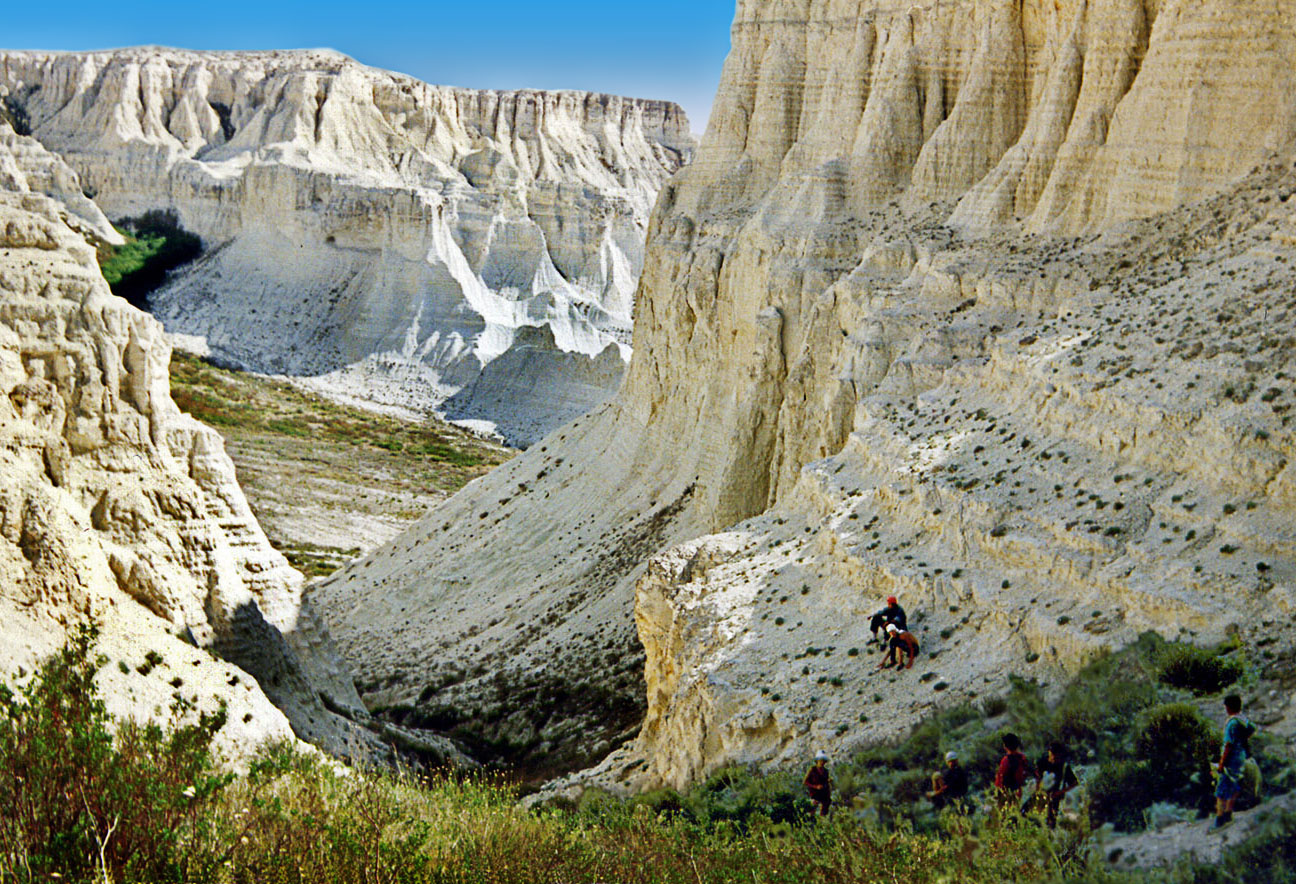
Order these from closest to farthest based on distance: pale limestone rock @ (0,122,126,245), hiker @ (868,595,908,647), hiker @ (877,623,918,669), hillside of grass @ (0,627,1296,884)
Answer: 1. hillside of grass @ (0,627,1296,884)
2. hiker @ (877,623,918,669)
3. hiker @ (868,595,908,647)
4. pale limestone rock @ (0,122,126,245)

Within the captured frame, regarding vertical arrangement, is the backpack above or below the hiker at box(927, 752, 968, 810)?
above

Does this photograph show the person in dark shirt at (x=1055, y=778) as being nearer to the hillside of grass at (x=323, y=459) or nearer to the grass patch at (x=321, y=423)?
the hillside of grass at (x=323, y=459)

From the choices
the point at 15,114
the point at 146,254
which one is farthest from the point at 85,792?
the point at 15,114

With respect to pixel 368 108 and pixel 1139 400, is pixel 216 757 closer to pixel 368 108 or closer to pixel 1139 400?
pixel 1139 400

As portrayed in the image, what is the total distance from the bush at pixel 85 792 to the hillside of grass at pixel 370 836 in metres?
0.02

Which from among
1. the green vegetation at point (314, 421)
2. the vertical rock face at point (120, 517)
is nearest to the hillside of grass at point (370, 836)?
the vertical rock face at point (120, 517)

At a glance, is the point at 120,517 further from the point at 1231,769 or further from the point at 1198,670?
the point at 1231,769

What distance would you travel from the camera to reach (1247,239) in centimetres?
1900

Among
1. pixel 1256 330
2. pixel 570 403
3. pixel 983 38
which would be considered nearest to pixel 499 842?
pixel 1256 330

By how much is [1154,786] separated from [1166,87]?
15.1 meters

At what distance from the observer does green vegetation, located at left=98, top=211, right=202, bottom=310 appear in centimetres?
9156

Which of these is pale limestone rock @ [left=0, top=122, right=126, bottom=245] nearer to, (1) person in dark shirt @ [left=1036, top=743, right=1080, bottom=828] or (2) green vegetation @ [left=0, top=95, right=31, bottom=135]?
(2) green vegetation @ [left=0, top=95, right=31, bottom=135]

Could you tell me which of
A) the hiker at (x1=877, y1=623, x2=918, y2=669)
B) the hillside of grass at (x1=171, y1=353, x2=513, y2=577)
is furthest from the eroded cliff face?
the hillside of grass at (x1=171, y1=353, x2=513, y2=577)

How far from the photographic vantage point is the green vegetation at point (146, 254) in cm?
9156
